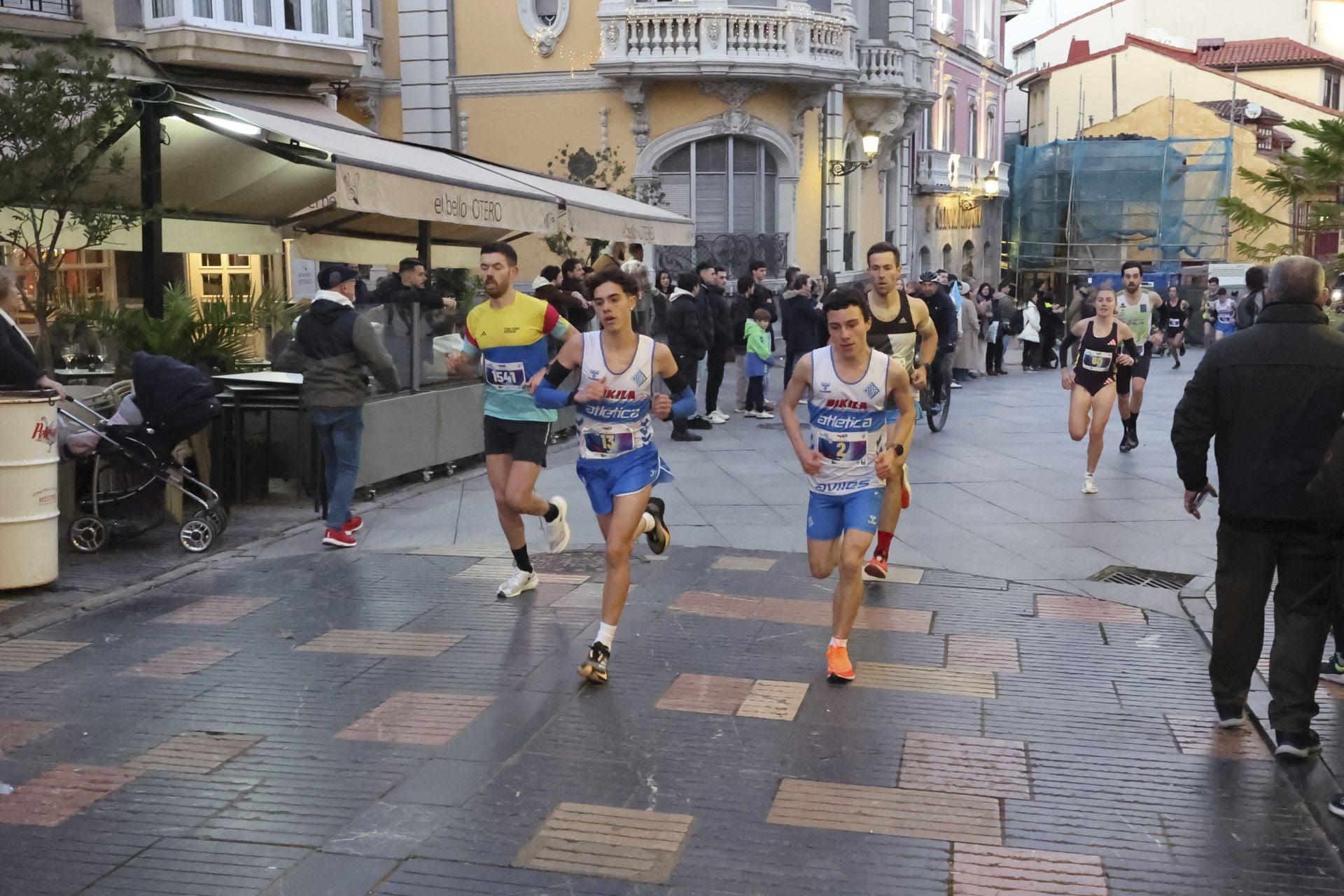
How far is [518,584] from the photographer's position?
8.13 metres

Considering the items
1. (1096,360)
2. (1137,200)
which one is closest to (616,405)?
(1096,360)

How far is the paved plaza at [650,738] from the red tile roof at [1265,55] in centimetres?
4485

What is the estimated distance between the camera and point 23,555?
318 inches

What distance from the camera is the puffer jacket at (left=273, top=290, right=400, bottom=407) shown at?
9.45 metres

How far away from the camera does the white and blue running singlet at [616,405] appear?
6609 millimetres

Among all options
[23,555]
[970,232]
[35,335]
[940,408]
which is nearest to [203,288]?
[35,335]

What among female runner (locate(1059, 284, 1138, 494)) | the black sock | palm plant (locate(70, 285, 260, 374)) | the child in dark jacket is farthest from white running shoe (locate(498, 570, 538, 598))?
the child in dark jacket

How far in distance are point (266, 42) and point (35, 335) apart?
7.55m

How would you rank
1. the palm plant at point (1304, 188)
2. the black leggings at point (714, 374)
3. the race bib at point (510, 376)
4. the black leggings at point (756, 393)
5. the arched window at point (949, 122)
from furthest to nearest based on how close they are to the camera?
the arched window at point (949, 122)
the black leggings at point (756, 393)
the black leggings at point (714, 374)
the race bib at point (510, 376)
the palm plant at point (1304, 188)

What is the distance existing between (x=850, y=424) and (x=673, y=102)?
810 inches

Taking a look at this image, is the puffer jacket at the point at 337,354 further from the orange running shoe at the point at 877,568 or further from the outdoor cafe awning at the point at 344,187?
the orange running shoe at the point at 877,568

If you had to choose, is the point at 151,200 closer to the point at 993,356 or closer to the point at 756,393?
the point at 756,393

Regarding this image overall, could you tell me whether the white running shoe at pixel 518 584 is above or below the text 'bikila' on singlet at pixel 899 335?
below

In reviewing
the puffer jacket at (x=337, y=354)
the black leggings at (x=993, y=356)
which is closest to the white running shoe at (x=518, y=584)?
the puffer jacket at (x=337, y=354)
